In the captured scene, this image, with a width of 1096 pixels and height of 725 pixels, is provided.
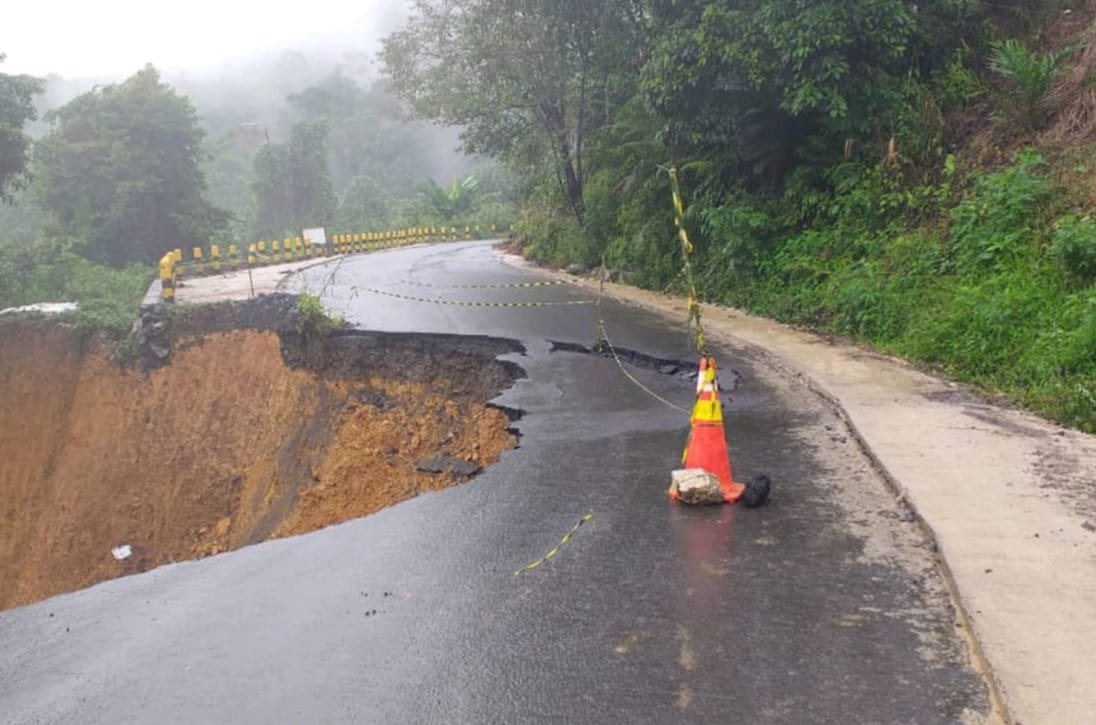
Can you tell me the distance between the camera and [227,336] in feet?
51.6

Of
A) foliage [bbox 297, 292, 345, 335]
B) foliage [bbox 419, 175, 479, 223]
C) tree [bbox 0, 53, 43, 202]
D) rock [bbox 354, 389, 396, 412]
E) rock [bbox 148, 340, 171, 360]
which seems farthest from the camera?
foliage [bbox 419, 175, 479, 223]

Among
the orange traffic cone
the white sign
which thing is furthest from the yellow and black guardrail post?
the white sign

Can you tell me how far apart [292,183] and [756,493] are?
4957 centimetres

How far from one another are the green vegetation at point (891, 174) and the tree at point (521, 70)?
1151 millimetres

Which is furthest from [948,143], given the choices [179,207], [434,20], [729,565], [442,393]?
[179,207]

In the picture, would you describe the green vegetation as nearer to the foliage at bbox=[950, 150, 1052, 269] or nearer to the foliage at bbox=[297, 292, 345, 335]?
the foliage at bbox=[950, 150, 1052, 269]

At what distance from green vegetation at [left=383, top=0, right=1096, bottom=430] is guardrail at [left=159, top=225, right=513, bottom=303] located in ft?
29.4

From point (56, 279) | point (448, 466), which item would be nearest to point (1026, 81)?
point (448, 466)

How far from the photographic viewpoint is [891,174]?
13453mm

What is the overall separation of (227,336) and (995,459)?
1248cm

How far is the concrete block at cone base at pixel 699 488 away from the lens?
19.7 feet

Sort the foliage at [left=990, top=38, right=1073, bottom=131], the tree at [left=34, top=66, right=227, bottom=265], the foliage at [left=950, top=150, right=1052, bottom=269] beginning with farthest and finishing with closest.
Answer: the tree at [left=34, top=66, right=227, bottom=265]
the foliage at [left=990, top=38, right=1073, bottom=131]
the foliage at [left=950, top=150, right=1052, bottom=269]

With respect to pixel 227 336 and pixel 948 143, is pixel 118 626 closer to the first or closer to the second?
pixel 227 336

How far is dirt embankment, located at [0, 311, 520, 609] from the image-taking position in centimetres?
1038
